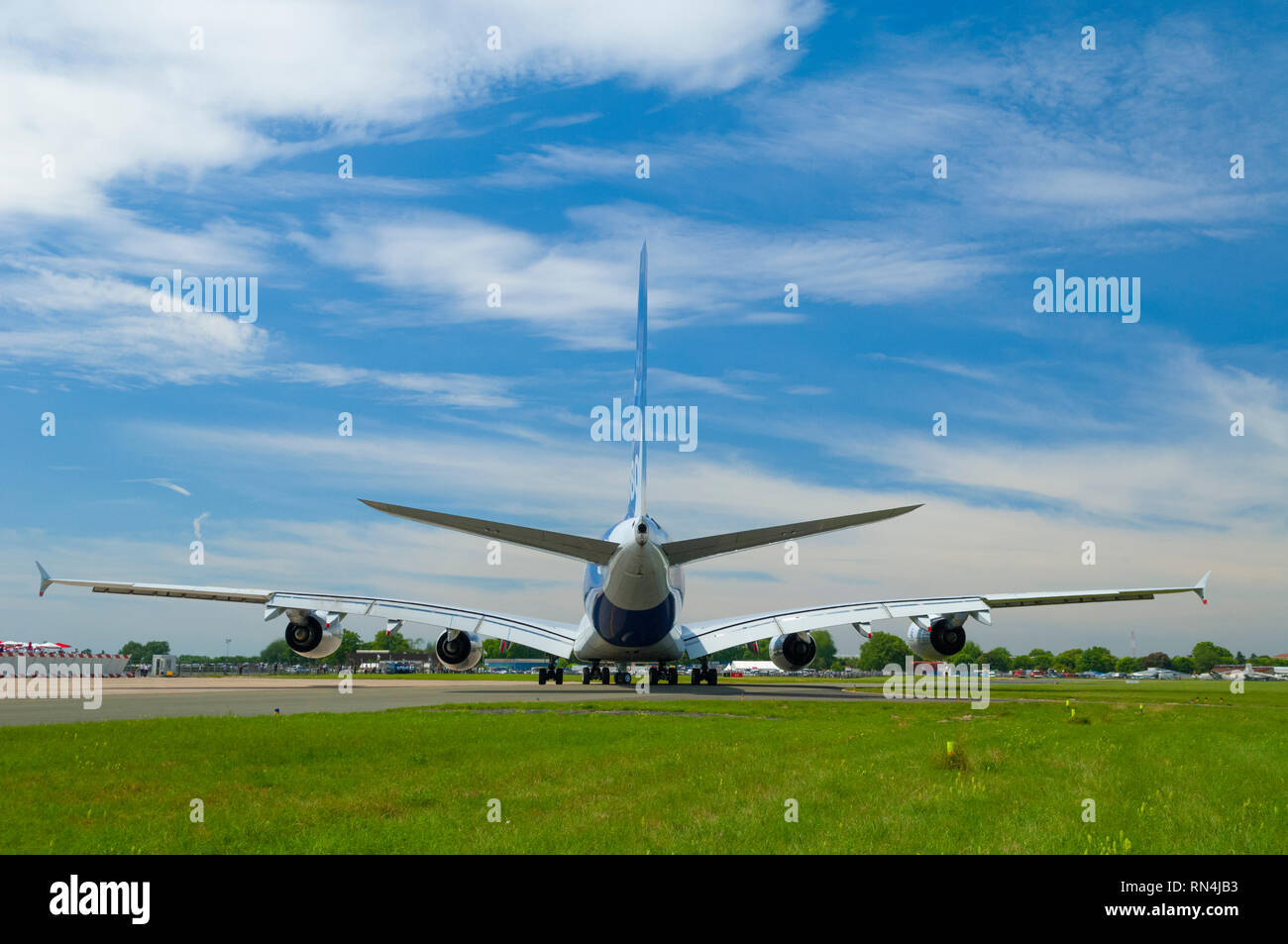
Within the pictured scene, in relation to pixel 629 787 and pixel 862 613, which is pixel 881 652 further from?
pixel 629 787

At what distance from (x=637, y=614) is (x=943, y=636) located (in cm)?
1429

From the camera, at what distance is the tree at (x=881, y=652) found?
581 ft

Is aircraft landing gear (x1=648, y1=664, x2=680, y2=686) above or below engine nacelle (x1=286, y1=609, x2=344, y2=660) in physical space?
below

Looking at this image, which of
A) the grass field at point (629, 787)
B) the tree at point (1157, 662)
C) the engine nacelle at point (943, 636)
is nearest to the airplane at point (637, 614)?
the engine nacelle at point (943, 636)

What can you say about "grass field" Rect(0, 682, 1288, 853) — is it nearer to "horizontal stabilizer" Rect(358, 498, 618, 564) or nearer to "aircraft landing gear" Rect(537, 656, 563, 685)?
"horizontal stabilizer" Rect(358, 498, 618, 564)

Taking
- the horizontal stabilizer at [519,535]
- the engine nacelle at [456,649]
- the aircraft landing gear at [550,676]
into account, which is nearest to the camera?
the horizontal stabilizer at [519,535]

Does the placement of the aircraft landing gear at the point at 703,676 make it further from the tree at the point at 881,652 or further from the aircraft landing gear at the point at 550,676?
the tree at the point at 881,652

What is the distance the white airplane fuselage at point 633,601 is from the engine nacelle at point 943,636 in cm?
1192

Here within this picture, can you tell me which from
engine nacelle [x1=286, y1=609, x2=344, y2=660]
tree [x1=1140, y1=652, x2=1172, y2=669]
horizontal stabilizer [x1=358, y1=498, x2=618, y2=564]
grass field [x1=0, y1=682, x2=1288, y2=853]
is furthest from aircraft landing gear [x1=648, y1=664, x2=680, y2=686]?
tree [x1=1140, y1=652, x2=1172, y2=669]

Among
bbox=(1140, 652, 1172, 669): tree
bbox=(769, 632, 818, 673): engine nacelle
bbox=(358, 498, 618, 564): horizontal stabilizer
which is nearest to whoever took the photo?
bbox=(358, 498, 618, 564): horizontal stabilizer

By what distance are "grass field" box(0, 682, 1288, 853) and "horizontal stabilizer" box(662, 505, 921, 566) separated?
484 cm

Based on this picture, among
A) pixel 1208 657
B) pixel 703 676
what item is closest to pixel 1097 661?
pixel 1208 657

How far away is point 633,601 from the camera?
1650 inches

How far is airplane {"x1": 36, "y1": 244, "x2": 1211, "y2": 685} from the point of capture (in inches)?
1500
